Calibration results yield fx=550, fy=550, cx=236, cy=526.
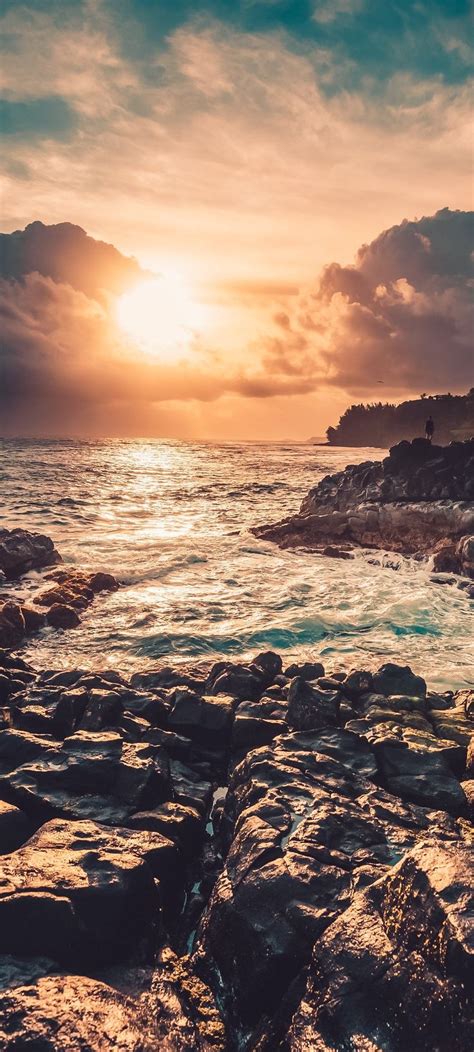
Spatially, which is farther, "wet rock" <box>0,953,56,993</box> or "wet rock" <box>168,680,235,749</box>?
"wet rock" <box>168,680,235,749</box>

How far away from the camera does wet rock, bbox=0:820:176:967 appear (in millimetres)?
4070

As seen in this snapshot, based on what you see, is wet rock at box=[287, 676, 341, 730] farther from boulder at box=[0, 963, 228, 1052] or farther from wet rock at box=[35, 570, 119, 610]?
wet rock at box=[35, 570, 119, 610]

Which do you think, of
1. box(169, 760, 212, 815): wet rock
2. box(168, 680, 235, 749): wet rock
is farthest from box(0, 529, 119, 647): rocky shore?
box(169, 760, 212, 815): wet rock

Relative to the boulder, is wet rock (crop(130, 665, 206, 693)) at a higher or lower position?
lower

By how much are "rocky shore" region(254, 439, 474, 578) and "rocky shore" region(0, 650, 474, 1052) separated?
15.5 m

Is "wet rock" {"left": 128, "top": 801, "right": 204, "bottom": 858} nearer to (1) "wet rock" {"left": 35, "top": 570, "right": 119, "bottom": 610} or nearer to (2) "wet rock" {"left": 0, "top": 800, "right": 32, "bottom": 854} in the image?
(2) "wet rock" {"left": 0, "top": 800, "right": 32, "bottom": 854}

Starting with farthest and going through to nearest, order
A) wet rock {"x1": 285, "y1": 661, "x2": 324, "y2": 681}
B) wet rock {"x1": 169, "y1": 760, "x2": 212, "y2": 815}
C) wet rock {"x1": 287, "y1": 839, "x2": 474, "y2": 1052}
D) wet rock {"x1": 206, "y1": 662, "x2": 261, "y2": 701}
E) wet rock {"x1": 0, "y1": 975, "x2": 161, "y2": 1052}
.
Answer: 1. wet rock {"x1": 285, "y1": 661, "x2": 324, "y2": 681}
2. wet rock {"x1": 206, "y1": 662, "x2": 261, "y2": 701}
3. wet rock {"x1": 169, "y1": 760, "x2": 212, "y2": 815}
4. wet rock {"x1": 0, "y1": 975, "x2": 161, "y2": 1052}
5. wet rock {"x1": 287, "y1": 839, "x2": 474, "y2": 1052}

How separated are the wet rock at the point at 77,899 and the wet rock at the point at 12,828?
28cm

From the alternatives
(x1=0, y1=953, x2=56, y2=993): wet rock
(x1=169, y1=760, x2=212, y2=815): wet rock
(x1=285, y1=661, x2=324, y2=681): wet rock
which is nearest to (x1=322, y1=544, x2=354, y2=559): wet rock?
(x1=285, y1=661, x2=324, y2=681): wet rock

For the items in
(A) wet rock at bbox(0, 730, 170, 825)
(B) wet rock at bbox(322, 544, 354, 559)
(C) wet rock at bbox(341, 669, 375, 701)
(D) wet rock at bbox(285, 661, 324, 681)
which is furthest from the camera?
(B) wet rock at bbox(322, 544, 354, 559)

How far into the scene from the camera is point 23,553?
2050 cm

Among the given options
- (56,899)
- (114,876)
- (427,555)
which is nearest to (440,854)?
(114,876)

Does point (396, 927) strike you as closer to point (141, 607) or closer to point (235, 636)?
point (235, 636)

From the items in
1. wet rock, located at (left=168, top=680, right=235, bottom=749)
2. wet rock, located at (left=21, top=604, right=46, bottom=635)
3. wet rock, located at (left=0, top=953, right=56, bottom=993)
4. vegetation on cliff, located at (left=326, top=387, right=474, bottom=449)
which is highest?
vegetation on cliff, located at (left=326, top=387, right=474, bottom=449)
